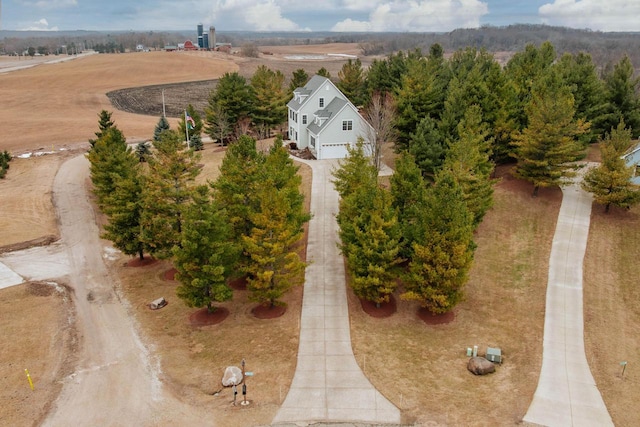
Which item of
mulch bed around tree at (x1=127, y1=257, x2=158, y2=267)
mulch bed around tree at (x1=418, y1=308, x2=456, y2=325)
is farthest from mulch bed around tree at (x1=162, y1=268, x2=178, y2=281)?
mulch bed around tree at (x1=418, y1=308, x2=456, y2=325)

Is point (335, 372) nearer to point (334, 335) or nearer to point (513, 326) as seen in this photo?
point (334, 335)

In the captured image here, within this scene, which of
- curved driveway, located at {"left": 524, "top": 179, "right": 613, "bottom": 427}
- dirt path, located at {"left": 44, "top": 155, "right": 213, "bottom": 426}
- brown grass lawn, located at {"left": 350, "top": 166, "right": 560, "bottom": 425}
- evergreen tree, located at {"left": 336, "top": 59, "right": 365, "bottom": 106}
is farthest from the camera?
evergreen tree, located at {"left": 336, "top": 59, "right": 365, "bottom": 106}

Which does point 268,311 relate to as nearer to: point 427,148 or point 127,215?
point 127,215

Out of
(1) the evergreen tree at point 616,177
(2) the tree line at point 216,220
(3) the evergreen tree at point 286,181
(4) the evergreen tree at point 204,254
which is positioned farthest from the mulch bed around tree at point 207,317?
(1) the evergreen tree at point 616,177

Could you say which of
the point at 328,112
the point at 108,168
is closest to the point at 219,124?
the point at 328,112

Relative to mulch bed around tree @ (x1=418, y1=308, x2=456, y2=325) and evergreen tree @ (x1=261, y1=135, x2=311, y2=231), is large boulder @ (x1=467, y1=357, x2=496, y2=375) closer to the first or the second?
mulch bed around tree @ (x1=418, y1=308, x2=456, y2=325)

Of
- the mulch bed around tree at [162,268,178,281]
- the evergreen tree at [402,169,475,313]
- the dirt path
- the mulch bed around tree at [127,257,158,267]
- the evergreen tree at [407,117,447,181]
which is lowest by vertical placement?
the dirt path
